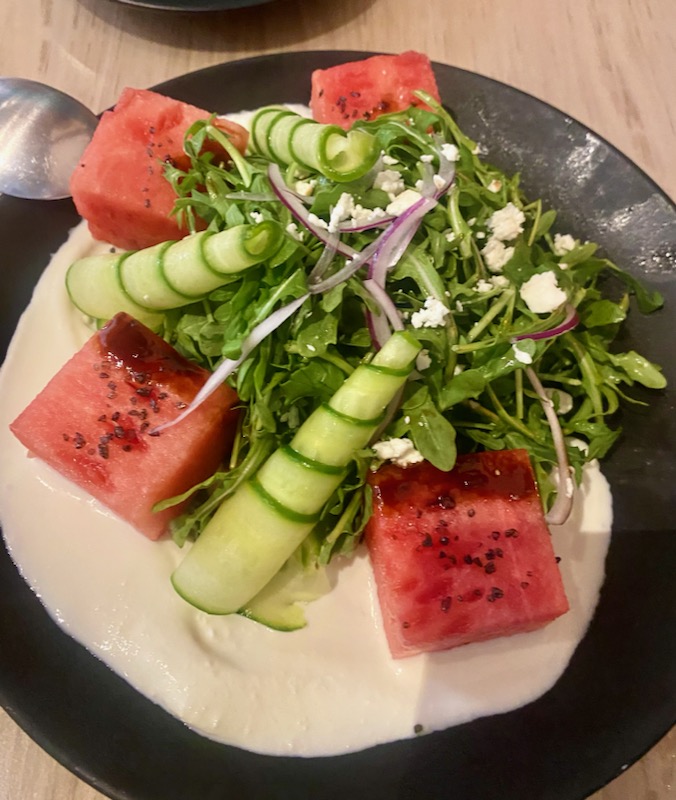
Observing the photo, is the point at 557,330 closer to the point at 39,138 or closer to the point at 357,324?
the point at 357,324

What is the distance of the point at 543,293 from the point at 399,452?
53cm

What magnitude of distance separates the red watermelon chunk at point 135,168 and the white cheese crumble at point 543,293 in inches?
34.9

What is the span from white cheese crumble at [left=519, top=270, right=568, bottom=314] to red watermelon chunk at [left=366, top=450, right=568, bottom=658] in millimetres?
365

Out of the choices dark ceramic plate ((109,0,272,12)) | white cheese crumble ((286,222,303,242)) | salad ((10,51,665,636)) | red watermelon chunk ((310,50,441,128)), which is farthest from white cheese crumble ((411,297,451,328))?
dark ceramic plate ((109,0,272,12))

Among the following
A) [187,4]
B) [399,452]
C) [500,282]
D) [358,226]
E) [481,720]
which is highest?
[187,4]

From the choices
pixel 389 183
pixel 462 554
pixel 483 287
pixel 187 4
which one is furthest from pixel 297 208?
pixel 187 4

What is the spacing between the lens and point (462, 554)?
133cm

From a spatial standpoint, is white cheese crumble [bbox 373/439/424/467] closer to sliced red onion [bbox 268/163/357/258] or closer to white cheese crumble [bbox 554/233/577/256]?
sliced red onion [bbox 268/163/357/258]

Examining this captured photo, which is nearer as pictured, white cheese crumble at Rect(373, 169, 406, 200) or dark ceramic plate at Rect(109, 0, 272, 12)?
white cheese crumble at Rect(373, 169, 406, 200)

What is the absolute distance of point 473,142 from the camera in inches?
73.0

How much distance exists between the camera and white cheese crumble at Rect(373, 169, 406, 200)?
5.10 ft

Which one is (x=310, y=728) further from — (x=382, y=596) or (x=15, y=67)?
(x=15, y=67)

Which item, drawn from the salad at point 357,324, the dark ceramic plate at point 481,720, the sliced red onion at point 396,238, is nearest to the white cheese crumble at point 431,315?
the salad at point 357,324

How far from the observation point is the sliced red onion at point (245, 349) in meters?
1.41
